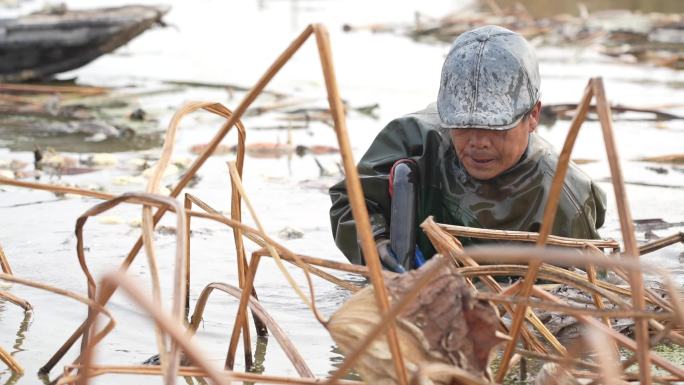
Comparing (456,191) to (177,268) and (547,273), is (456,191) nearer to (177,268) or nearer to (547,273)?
(547,273)

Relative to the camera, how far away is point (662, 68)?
28.9ft

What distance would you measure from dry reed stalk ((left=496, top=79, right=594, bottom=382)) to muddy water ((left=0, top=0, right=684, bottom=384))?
2.37 ft

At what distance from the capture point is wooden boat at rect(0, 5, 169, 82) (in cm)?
764

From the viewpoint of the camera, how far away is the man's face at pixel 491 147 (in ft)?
9.82

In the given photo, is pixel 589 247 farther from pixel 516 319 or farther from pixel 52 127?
pixel 52 127

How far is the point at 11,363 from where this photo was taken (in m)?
2.41

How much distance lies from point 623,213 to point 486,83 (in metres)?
1.34

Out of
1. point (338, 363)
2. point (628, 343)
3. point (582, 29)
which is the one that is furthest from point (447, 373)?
point (582, 29)

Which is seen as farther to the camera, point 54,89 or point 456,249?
point 54,89

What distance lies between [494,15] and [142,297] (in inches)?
417

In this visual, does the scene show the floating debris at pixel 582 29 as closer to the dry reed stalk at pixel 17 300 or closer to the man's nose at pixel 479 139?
the man's nose at pixel 479 139

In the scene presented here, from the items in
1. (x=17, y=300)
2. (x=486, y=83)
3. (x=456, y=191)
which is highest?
(x=486, y=83)

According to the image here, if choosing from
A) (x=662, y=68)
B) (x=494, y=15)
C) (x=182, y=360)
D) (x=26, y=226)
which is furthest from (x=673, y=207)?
(x=494, y=15)

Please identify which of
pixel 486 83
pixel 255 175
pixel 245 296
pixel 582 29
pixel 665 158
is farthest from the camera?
pixel 582 29
